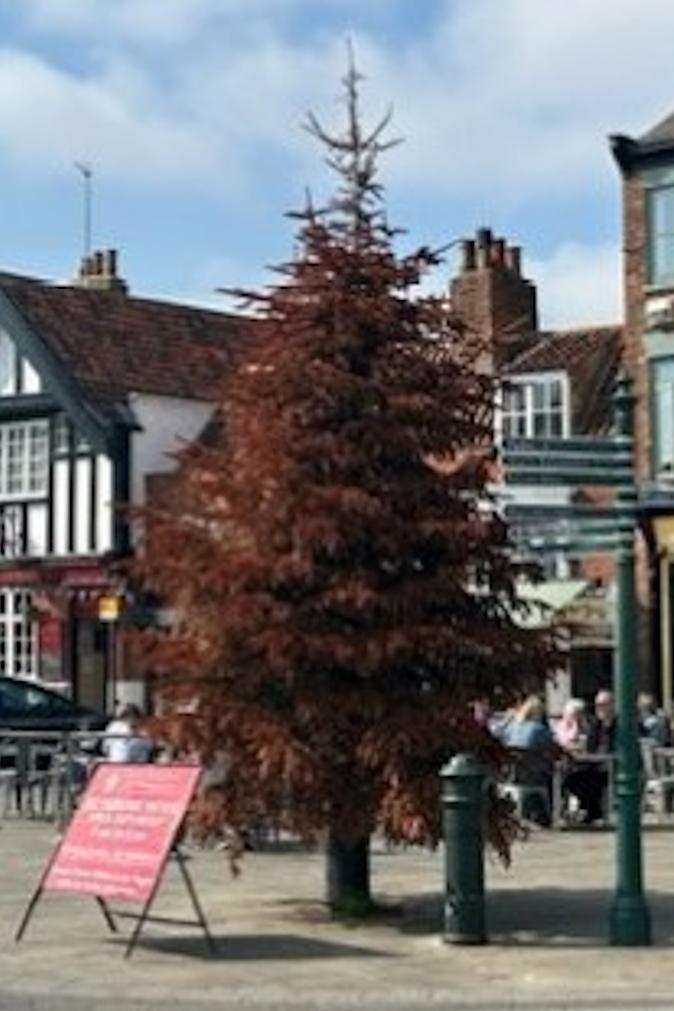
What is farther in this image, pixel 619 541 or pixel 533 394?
pixel 533 394

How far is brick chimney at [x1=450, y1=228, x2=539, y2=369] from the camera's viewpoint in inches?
1523

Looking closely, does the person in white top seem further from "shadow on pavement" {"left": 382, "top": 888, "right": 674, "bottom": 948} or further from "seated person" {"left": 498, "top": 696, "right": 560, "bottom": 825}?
"shadow on pavement" {"left": 382, "top": 888, "right": 674, "bottom": 948}

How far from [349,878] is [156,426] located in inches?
1210

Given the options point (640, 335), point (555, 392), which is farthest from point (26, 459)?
point (640, 335)

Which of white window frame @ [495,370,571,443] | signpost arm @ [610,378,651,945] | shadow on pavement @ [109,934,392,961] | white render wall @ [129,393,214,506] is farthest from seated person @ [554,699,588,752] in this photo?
white render wall @ [129,393,214,506]

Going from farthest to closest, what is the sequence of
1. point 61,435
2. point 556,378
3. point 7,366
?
point 7,366, point 61,435, point 556,378

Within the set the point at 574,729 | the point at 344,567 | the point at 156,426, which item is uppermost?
the point at 156,426

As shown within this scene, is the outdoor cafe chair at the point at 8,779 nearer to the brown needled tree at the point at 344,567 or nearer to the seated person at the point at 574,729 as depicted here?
the seated person at the point at 574,729

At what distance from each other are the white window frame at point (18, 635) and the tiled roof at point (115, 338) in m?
4.77

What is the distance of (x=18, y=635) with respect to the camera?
45125 mm

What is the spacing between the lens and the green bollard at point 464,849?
40.6 ft

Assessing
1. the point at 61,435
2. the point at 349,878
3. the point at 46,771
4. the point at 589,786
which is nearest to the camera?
the point at 349,878

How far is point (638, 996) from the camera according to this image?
35.4 ft

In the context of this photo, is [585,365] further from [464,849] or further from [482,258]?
[464,849]
